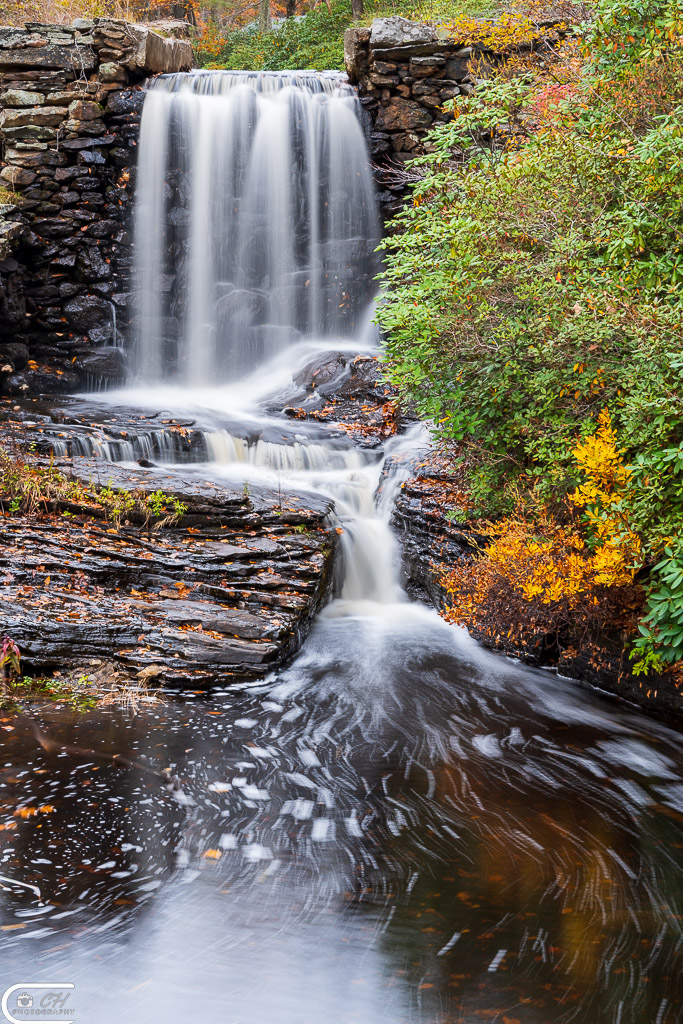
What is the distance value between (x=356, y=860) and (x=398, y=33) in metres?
14.6

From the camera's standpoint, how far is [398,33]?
1466 cm

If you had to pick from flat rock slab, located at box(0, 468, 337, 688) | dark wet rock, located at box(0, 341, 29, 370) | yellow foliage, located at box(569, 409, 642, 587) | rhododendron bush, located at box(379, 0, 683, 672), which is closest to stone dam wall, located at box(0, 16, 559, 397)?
dark wet rock, located at box(0, 341, 29, 370)

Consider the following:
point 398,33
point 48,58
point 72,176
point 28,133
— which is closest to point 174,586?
point 72,176

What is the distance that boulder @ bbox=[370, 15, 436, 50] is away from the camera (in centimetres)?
1458

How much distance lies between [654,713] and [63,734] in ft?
14.5

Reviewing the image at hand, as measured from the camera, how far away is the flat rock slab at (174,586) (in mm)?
6695

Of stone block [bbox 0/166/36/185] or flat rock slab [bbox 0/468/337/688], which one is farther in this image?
stone block [bbox 0/166/36/185]

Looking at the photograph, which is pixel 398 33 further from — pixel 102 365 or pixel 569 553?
pixel 569 553

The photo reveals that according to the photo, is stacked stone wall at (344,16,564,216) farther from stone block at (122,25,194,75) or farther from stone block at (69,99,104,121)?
stone block at (69,99,104,121)

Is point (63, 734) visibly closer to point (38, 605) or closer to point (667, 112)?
point (38, 605)

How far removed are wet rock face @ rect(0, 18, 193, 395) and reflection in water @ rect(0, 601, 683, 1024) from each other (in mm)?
9671

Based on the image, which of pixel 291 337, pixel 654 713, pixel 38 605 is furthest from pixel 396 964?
pixel 291 337

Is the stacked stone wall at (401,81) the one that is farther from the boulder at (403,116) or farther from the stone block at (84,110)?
the stone block at (84,110)

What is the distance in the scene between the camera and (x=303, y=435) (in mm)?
11086
